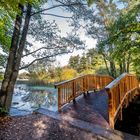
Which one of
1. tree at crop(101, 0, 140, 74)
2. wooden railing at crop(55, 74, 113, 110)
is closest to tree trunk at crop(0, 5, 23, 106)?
wooden railing at crop(55, 74, 113, 110)

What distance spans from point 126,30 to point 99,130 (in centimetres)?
462

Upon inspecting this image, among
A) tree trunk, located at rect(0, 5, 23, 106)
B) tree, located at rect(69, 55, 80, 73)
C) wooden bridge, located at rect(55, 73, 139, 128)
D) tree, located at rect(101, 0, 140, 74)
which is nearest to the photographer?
wooden bridge, located at rect(55, 73, 139, 128)

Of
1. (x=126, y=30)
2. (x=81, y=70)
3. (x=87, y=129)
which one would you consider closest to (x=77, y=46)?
(x=126, y=30)

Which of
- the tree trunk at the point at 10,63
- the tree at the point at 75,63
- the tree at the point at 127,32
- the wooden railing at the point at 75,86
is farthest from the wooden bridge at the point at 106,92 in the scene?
the tree at the point at 75,63

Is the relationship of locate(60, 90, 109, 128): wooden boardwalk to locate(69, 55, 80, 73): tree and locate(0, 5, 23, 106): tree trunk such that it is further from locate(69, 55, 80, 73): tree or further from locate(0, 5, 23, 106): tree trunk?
locate(69, 55, 80, 73): tree

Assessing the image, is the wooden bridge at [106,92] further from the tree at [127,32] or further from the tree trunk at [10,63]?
the tree trunk at [10,63]

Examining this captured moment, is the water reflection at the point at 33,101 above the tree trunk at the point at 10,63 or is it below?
below

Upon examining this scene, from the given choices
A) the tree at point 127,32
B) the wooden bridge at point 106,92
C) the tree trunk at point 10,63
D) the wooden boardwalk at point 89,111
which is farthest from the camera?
the tree at point 127,32

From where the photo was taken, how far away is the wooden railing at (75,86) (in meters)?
6.96

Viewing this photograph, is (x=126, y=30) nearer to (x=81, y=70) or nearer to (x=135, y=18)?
(x=135, y=18)

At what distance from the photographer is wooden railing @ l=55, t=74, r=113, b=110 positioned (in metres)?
6.96

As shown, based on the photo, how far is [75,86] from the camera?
819cm

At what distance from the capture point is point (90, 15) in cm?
975

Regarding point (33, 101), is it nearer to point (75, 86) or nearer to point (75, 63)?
point (75, 86)
